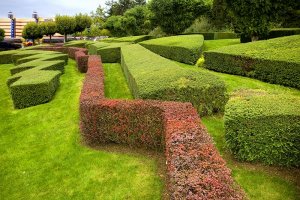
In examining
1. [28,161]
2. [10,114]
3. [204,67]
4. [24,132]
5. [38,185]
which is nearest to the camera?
[38,185]

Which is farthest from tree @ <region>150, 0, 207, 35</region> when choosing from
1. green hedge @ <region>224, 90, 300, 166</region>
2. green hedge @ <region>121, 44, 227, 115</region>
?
green hedge @ <region>224, 90, 300, 166</region>

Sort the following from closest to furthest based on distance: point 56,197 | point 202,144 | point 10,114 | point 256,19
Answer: point 202,144 → point 56,197 → point 10,114 → point 256,19

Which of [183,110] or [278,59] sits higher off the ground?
[278,59]

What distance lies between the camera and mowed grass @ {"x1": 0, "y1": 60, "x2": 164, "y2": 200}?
253 inches

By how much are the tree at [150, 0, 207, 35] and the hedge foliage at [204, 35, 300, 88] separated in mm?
21189

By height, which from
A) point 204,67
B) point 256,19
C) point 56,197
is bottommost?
point 56,197

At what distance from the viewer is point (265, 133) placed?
669cm

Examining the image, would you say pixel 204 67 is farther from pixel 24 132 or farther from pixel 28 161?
pixel 28 161

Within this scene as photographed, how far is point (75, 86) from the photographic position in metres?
16.3

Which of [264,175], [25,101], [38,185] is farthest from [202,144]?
[25,101]

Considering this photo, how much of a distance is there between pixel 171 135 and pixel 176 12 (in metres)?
33.3

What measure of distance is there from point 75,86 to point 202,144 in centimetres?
1199

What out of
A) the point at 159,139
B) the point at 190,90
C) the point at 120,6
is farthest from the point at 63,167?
the point at 120,6

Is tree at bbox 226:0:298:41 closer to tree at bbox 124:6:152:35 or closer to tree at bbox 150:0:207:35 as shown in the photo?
tree at bbox 150:0:207:35
